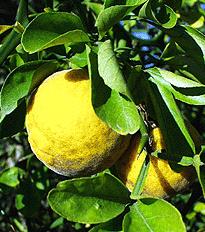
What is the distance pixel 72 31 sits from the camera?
2.74 ft

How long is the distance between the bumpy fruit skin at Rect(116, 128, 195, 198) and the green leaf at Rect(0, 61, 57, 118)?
0.65 ft

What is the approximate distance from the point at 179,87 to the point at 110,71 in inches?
6.8

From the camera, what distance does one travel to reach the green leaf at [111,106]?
2.69 ft

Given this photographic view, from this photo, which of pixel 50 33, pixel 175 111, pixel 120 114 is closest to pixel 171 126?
pixel 175 111

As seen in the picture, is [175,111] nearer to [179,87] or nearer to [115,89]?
[179,87]

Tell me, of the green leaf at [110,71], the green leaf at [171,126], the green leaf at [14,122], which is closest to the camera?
the green leaf at [110,71]

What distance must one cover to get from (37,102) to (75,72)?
0.08 m

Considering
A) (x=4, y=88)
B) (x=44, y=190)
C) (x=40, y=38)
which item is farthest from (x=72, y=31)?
(x=44, y=190)

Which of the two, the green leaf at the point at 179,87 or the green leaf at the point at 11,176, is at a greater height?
the green leaf at the point at 179,87

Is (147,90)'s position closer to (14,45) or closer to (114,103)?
(114,103)

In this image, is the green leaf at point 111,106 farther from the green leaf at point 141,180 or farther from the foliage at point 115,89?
the green leaf at point 141,180

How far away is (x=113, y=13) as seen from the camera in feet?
2.77

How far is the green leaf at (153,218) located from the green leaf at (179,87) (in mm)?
197

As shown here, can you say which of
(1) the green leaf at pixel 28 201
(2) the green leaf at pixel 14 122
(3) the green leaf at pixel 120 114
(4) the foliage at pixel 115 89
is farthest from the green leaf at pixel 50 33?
(1) the green leaf at pixel 28 201
